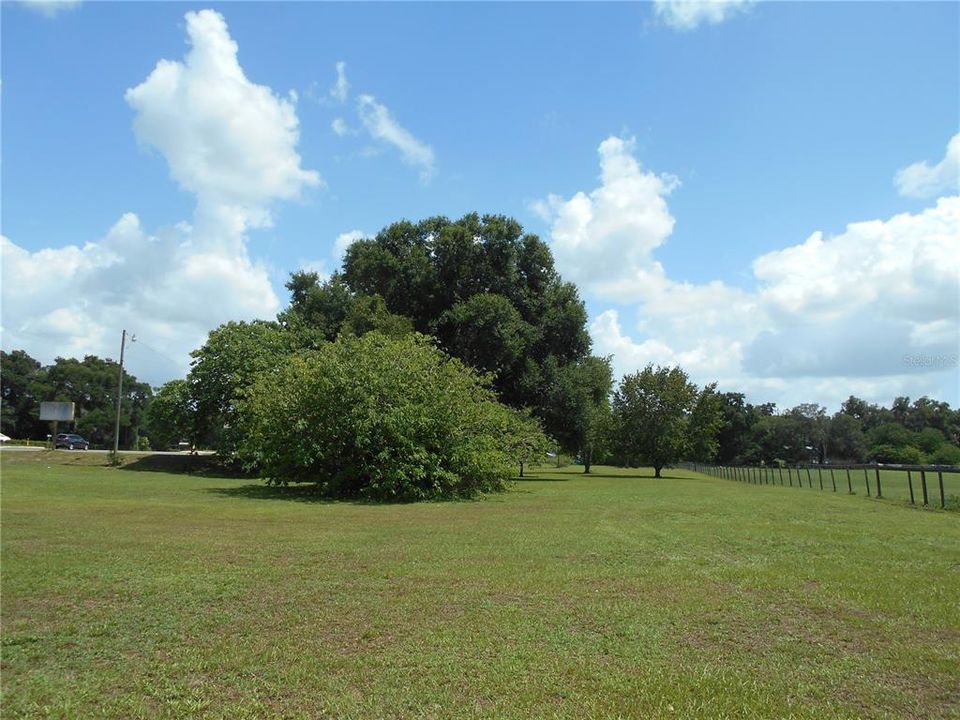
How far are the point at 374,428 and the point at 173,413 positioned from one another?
23.7 meters

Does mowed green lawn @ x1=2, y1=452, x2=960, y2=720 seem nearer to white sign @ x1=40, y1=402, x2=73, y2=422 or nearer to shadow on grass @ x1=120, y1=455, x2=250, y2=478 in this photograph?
shadow on grass @ x1=120, y1=455, x2=250, y2=478

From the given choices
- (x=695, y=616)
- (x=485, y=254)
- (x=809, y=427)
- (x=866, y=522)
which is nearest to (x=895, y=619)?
(x=695, y=616)

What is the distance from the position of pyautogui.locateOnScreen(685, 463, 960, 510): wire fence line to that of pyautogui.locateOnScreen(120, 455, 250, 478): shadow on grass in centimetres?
2929

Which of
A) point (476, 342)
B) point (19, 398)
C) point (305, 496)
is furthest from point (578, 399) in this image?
point (19, 398)

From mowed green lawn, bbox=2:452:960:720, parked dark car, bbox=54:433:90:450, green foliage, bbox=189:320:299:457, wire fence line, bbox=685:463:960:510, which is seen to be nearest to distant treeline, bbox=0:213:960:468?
green foliage, bbox=189:320:299:457

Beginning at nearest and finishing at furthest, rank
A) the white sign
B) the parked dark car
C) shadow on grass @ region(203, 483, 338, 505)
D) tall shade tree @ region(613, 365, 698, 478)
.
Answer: shadow on grass @ region(203, 483, 338, 505) → tall shade tree @ region(613, 365, 698, 478) → the white sign → the parked dark car

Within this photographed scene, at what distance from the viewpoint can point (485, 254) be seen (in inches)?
1884

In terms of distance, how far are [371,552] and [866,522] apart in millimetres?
11711

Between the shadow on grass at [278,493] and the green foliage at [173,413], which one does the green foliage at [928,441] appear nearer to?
the green foliage at [173,413]

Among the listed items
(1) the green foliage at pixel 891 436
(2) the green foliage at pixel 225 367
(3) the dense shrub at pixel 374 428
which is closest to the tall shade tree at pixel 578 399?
(2) the green foliage at pixel 225 367

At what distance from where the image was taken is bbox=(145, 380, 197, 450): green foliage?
41625 mm

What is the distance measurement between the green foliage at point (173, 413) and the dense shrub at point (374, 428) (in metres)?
18.3

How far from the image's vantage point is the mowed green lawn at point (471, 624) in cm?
470

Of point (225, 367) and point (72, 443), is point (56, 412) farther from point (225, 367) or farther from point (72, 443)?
point (225, 367)
